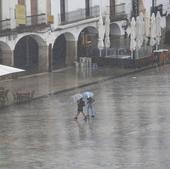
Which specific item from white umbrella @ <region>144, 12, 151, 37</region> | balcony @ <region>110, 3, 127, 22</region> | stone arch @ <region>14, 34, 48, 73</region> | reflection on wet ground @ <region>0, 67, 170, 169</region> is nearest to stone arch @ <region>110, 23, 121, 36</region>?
balcony @ <region>110, 3, 127, 22</region>

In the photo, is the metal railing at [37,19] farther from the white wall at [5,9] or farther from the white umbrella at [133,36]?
the white umbrella at [133,36]

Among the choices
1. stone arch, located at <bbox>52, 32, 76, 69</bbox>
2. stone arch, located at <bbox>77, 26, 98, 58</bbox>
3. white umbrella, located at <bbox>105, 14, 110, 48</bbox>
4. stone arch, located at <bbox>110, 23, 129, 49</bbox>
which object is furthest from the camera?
stone arch, located at <bbox>110, 23, 129, 49</bbox>

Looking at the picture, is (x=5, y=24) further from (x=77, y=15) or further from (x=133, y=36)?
(x=133, y=36)

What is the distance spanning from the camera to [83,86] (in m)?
46.4

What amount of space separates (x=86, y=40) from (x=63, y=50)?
218 centimetres

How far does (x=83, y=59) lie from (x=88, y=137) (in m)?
23.9

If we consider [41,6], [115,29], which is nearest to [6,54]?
[41,6]

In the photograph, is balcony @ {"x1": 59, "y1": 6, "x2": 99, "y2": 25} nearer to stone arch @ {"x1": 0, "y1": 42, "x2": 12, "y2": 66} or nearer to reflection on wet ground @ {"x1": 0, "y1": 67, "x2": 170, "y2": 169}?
stone arch @ {"x1": 0, "y1": 42, "x2": 12, "y2": 66}

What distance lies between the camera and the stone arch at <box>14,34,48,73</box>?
53062 mm

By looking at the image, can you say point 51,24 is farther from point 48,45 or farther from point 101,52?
point 101,52

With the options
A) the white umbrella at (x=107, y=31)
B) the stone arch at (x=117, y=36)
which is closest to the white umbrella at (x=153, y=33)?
the white umbrella at (x=107, y=31)

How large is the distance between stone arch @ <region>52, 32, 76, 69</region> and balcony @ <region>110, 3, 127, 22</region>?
5176mm

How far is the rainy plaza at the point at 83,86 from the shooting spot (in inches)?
1088

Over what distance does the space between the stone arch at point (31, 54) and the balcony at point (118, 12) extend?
8624mm
